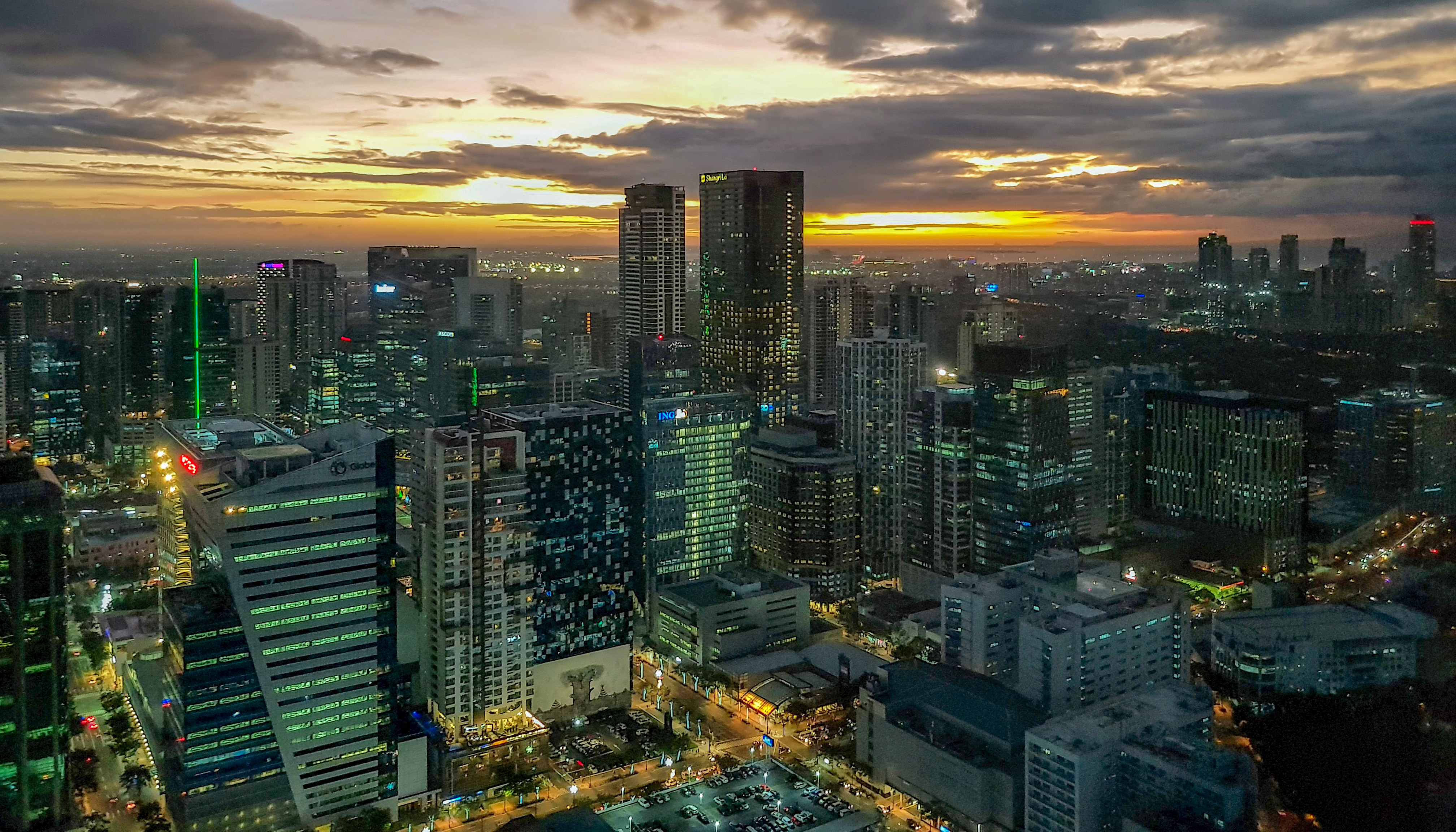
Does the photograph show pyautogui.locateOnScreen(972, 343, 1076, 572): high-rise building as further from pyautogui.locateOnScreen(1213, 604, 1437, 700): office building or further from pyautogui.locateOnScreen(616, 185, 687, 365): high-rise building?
pyautogui.locateOnScreen(616, 185, 687, 365): high-rise building

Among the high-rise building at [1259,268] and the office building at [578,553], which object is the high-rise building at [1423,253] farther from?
the office building at [578,553]

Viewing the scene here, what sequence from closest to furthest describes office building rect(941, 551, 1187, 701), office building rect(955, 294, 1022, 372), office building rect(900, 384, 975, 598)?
office building rect(941, 551, 1187, 701) < office building rect(900, 384, 975, 598) < office building rect(955, 294, 1022, 372)

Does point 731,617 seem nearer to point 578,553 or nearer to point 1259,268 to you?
point 578,553

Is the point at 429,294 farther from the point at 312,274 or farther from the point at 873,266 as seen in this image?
the point at 873,266

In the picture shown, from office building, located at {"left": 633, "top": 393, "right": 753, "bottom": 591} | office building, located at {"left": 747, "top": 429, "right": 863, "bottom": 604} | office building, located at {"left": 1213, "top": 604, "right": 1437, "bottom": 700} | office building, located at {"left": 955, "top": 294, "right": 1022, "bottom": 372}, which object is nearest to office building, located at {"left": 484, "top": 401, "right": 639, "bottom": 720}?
office building, located at {"left": 633, "top": 393, "right": 753, "bottom": 591}

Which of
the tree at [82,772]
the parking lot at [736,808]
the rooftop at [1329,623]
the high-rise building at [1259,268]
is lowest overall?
the parking lot at [736,808]

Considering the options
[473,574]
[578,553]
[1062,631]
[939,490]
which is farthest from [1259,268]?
[473,574]

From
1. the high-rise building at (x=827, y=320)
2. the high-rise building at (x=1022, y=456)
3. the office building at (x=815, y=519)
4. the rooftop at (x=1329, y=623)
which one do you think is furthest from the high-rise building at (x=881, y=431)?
the rooftop at (x=1329, y=623)
